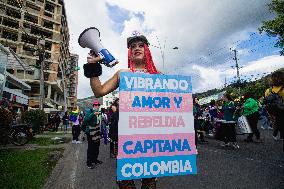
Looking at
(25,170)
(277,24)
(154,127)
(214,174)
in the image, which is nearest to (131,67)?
(154,127)

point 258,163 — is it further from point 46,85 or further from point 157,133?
point 46,85

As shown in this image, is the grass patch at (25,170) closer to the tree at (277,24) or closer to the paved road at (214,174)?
the paved road at (214,174)

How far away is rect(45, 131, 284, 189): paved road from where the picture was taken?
525 centimetres

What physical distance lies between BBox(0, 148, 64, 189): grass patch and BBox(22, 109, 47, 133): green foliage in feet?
30.2

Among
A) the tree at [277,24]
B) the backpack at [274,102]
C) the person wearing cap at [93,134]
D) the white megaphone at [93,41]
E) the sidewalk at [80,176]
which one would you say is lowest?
the sidewalk at [80,176]

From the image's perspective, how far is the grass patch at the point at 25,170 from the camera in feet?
18.1

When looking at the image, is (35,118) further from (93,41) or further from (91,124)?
(93,41)

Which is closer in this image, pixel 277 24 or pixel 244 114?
pixel 244 114

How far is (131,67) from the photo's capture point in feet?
8.82

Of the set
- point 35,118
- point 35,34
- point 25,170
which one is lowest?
point 25,170

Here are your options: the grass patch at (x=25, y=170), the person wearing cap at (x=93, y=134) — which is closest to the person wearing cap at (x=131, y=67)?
the grass patch at (x=25, y=170)

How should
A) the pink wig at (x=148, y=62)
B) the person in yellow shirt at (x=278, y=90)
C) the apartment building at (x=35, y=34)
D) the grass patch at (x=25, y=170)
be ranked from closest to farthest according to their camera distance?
1. the pink wig at (x=148, y=62)
2. the person in yellow shirt at (x=278, y=90)
3. the grass patch at (x=25, y=170)
4. the apartment building at (x=35, y=34)

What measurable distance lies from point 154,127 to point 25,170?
5.40m

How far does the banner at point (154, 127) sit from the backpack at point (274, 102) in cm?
330
